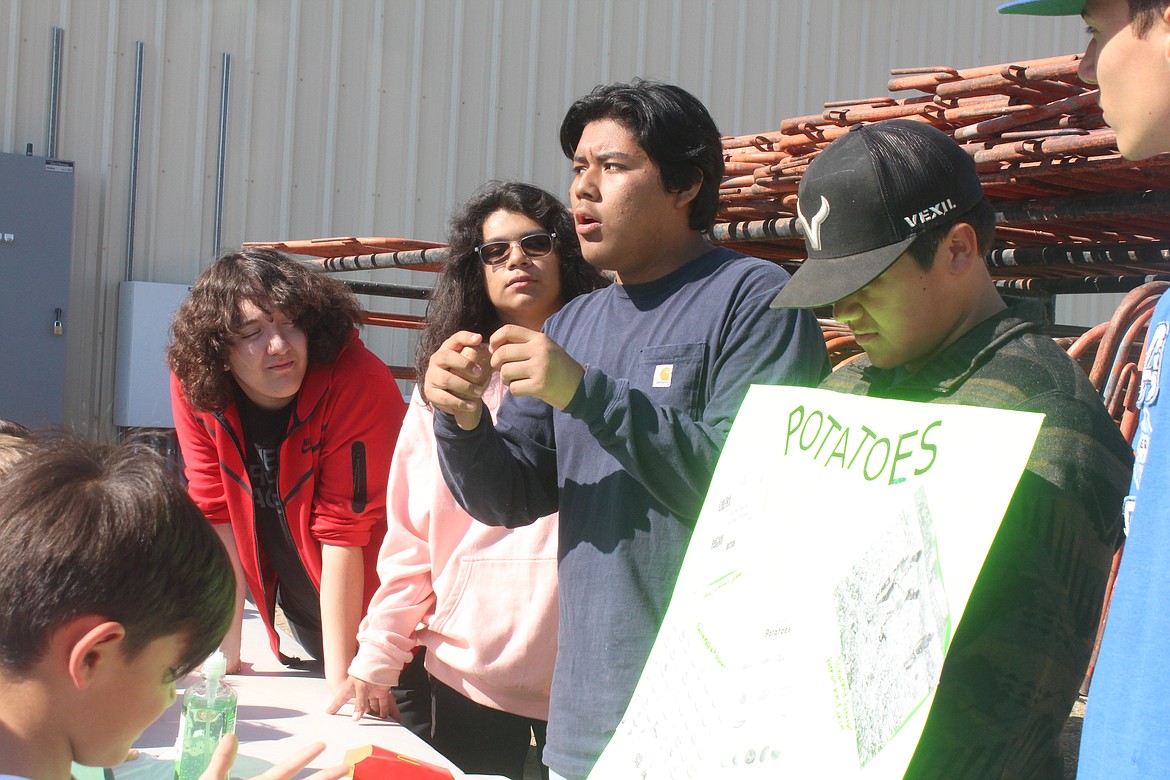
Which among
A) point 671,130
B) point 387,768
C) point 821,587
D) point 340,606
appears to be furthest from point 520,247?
point 821,587

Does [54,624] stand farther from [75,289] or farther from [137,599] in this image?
[75,289]

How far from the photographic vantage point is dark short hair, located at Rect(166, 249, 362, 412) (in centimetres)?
272

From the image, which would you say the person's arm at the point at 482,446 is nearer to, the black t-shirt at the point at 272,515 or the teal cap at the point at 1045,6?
the teal cap at the point at 1045,6

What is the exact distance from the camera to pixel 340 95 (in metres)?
8.12

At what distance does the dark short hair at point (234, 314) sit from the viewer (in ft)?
8.91

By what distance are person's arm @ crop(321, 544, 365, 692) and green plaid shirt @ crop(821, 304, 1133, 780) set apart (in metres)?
1.78

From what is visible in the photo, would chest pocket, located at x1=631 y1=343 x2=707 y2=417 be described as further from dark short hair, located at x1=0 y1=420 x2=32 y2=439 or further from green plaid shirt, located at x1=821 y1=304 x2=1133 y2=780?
dark short hair, located at x1=0 y1=420 x2=32 y2=439

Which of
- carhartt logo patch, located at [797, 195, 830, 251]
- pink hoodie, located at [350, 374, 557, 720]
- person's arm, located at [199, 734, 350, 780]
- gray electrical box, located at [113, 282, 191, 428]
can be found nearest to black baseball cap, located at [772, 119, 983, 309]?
carhartt logo patch, located at [797, 195, 830, 251]

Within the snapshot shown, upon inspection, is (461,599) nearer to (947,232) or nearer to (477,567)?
(477,567)

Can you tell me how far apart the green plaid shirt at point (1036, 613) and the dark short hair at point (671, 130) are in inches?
38.1

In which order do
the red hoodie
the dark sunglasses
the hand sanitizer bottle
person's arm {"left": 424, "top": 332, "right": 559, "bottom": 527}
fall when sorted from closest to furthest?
person's arm {"left": 424, "top": 332, "right": 559, "bottom": 527} < the hand sanitizer bottle < the dark sunglasses < the red hoodie

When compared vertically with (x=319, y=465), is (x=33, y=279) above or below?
above

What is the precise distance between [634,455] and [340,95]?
7.25m

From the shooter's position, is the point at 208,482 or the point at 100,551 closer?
the point at 100,551
